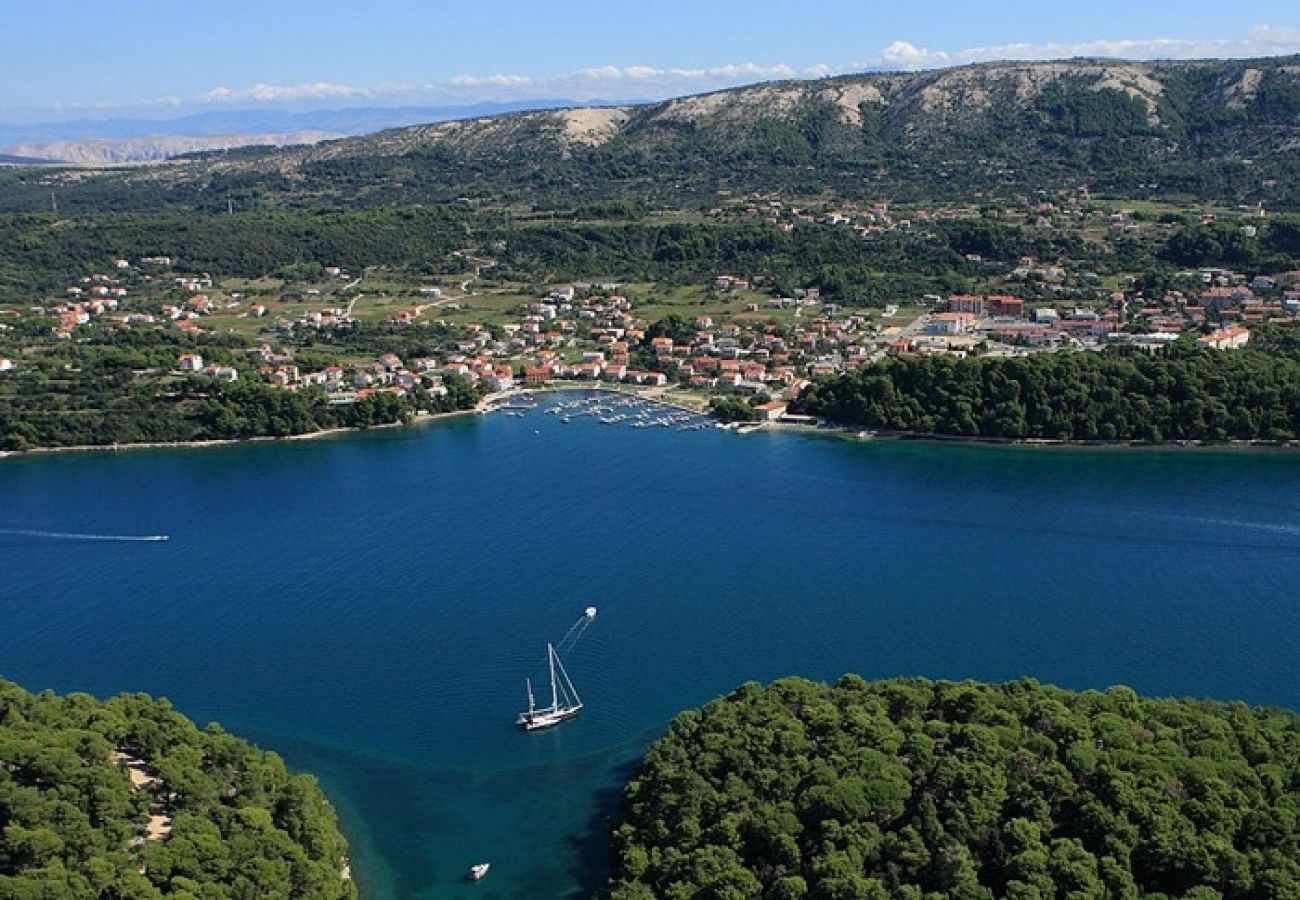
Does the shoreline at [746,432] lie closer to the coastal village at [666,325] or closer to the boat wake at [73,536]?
the coastal village at [666,325]

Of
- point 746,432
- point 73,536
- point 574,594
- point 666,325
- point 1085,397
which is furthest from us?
point 666,325

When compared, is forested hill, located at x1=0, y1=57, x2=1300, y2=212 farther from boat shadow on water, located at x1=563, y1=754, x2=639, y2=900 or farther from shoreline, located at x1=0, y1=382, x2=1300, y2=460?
boat shadow on water, located at x1=563, y1=754, x2=639, y2=900

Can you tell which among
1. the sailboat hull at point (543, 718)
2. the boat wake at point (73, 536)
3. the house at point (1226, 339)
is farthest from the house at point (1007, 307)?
the sailboat hull at point (543, 718)

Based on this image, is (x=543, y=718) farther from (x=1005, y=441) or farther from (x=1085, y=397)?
(x=1085, y=397)

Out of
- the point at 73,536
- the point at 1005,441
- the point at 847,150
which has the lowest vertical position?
the point at 73,536

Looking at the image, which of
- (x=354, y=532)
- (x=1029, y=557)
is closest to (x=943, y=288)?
(x=1029, y=557)

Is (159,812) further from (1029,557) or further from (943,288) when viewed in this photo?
(943,288)

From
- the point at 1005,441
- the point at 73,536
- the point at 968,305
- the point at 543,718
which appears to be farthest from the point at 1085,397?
the point at 73,536
